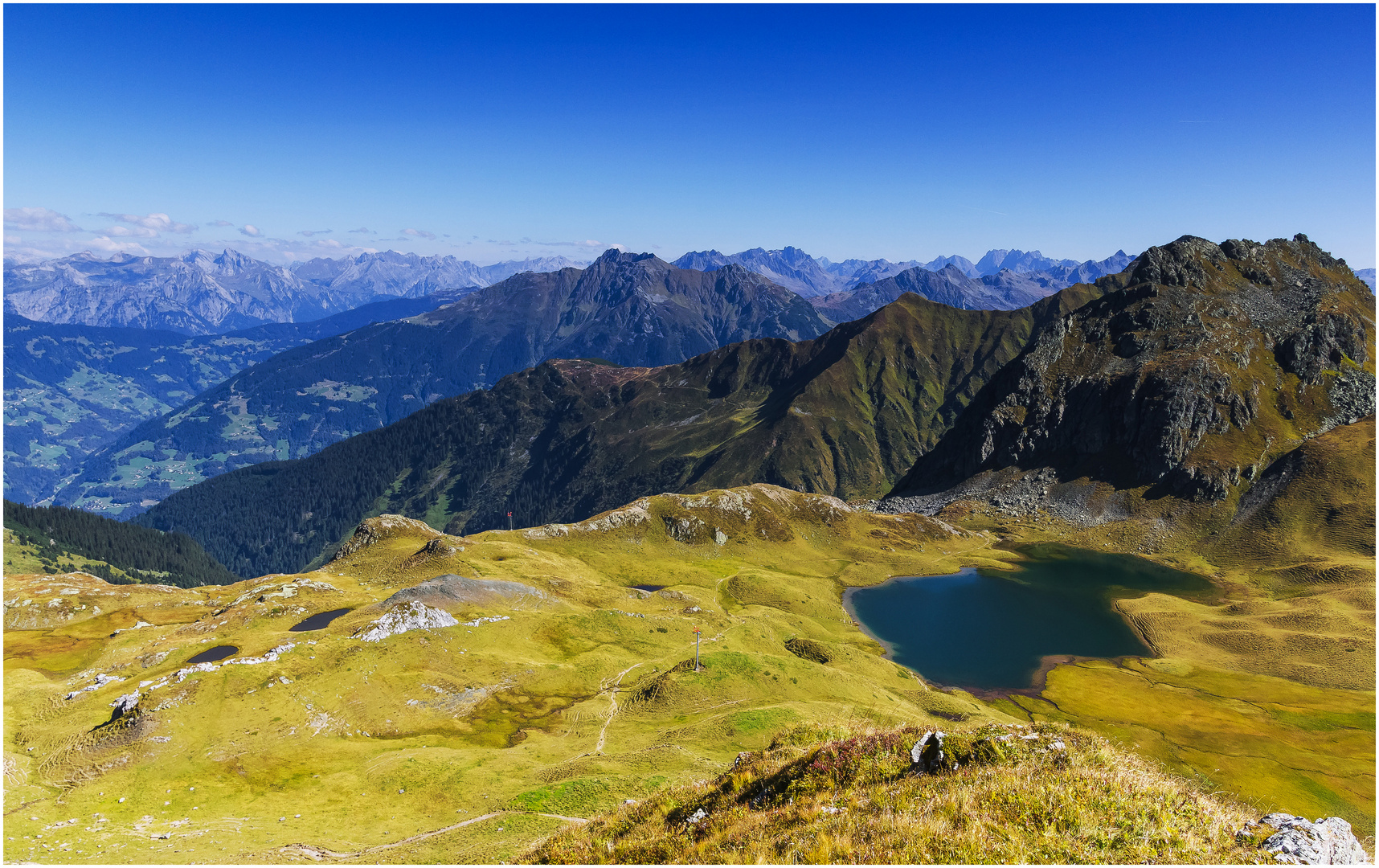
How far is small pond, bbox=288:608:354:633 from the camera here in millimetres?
80125

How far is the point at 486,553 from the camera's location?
113125 mm

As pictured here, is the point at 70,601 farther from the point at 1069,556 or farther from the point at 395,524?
the point at 1069,556

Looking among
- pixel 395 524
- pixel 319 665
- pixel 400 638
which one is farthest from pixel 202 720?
pixel 395 524

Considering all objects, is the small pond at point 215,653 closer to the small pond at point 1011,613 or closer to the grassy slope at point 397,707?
the grassy slope at point 397,707

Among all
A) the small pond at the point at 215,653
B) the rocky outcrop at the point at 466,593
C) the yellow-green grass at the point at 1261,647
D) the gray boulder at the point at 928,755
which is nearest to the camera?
the gray boulder at the point at 928,755

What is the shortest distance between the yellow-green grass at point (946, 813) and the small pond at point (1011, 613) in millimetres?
89286

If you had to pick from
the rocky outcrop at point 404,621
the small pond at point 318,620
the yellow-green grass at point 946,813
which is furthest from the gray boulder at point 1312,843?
the small pond at point 318,620

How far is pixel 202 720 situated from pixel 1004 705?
96.2 metres

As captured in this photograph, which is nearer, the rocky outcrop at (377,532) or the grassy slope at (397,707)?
the grassy slope at (397,707)

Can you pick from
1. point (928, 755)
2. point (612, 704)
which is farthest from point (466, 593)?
point (928, 755)

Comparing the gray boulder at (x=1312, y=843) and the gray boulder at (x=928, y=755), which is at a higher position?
the gray boulder at (x=1312, y=843)

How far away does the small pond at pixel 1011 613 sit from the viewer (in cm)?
10756

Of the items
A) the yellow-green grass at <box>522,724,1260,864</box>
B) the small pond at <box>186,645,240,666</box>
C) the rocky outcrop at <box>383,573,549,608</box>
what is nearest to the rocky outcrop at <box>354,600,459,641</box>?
the rocky outcrop at <box>383,573,549,608</box>

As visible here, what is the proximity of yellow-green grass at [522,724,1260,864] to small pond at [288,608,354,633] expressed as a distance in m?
70.9
